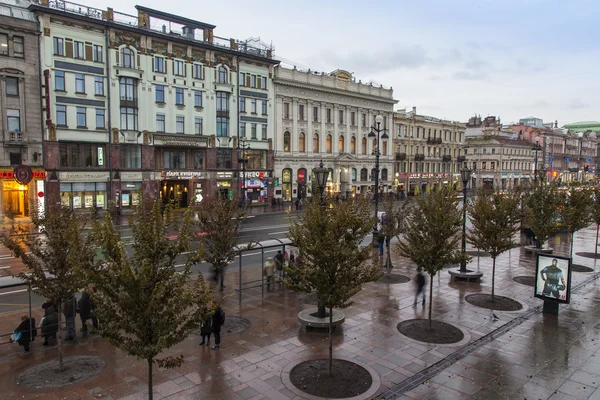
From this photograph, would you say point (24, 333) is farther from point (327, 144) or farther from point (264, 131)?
point (327, 144)

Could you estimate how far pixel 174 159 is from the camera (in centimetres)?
5003

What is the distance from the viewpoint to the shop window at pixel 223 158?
2096 inches

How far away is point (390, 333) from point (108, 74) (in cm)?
4057

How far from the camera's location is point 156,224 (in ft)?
28.2

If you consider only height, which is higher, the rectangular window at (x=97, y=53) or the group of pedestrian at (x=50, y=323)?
the rectangular window at (x=97, y=53)

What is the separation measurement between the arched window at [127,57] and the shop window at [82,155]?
8638 millimetres

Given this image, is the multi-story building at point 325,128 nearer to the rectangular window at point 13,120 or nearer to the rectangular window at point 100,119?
the rectangular window at point 100,119

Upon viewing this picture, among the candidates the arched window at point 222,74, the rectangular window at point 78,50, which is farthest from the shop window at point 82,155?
the arched window at point 222,74

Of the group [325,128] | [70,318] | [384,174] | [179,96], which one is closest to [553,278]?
[70,318]

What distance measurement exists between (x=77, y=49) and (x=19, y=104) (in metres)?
7.53

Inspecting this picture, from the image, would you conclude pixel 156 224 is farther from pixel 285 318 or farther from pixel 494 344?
pixel 494 344

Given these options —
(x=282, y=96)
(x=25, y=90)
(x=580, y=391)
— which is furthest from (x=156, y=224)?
(x=282, y=96)

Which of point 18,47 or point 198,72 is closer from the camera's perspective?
point 18,47

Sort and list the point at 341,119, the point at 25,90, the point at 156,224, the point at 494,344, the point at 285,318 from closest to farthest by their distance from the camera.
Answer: the point at 156,224 < the point at 494,344 < the point at 285,318 < the point at 25,90 < the point at 341,119
